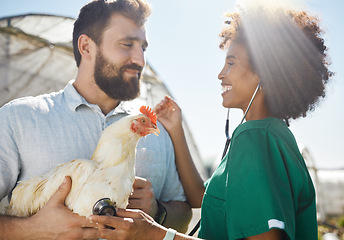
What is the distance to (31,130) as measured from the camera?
1925 mm

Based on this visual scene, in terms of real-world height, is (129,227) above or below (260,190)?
below

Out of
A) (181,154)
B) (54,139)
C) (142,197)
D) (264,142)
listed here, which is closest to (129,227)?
(142,197)

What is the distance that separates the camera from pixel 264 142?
55.4 inches

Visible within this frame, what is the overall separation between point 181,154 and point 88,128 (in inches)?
31.9

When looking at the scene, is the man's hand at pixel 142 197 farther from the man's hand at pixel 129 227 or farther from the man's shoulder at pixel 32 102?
the man's shoulder at pixel 32 102

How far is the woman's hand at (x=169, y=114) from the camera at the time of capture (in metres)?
2.51

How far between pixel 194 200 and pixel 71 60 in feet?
10.2

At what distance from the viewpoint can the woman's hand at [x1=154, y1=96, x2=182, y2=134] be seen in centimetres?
251

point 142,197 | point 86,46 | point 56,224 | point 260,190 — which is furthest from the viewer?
point 86,46

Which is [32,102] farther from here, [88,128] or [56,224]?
[56,224]

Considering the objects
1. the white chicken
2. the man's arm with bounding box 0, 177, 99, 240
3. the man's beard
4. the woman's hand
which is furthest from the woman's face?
the man's arm with bounding box 0, 177, 99, 240

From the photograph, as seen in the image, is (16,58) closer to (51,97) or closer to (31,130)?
(51,97)

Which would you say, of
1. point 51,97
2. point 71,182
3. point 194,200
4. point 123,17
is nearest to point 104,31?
point 123,17

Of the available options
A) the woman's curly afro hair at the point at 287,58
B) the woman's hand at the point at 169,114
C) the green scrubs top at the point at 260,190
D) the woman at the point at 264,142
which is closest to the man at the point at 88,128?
the woman's hand at the point at 169,114
